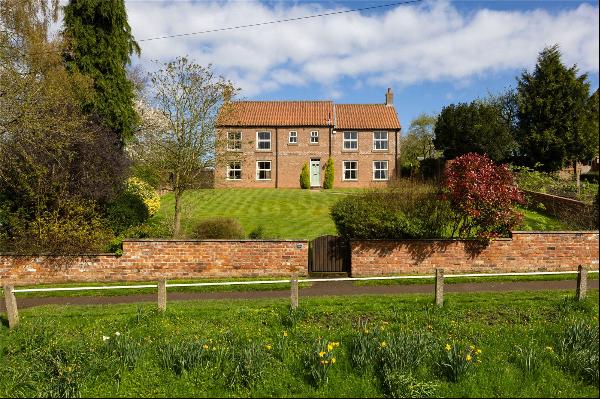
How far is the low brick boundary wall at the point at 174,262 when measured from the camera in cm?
1342

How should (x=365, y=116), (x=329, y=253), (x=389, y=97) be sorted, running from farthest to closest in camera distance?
(x=389, y=97), (x=365, y=116), (x=329, y=253)

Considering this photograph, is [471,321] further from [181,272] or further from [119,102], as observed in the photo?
[119,102]

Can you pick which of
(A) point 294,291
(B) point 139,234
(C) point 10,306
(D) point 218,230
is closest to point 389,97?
(D) point 218,230

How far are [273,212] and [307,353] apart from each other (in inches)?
654

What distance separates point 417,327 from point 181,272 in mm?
7898

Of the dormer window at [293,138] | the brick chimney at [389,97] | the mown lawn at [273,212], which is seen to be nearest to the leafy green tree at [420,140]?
the brick chimney at [389,97]

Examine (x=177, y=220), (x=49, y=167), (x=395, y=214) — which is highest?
(x=49, y=167)

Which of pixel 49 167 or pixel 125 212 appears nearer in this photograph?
pixel 49 167

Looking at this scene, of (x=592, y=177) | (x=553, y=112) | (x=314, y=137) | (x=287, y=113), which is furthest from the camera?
(x=287, y=113)

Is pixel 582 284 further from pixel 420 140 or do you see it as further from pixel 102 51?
pixel 420 140

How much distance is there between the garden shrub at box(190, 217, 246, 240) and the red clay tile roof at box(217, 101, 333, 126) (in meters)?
22.5

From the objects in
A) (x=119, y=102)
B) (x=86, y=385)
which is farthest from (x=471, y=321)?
(x=119, y=102)

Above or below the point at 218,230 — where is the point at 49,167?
above

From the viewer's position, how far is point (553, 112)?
3212 cm
